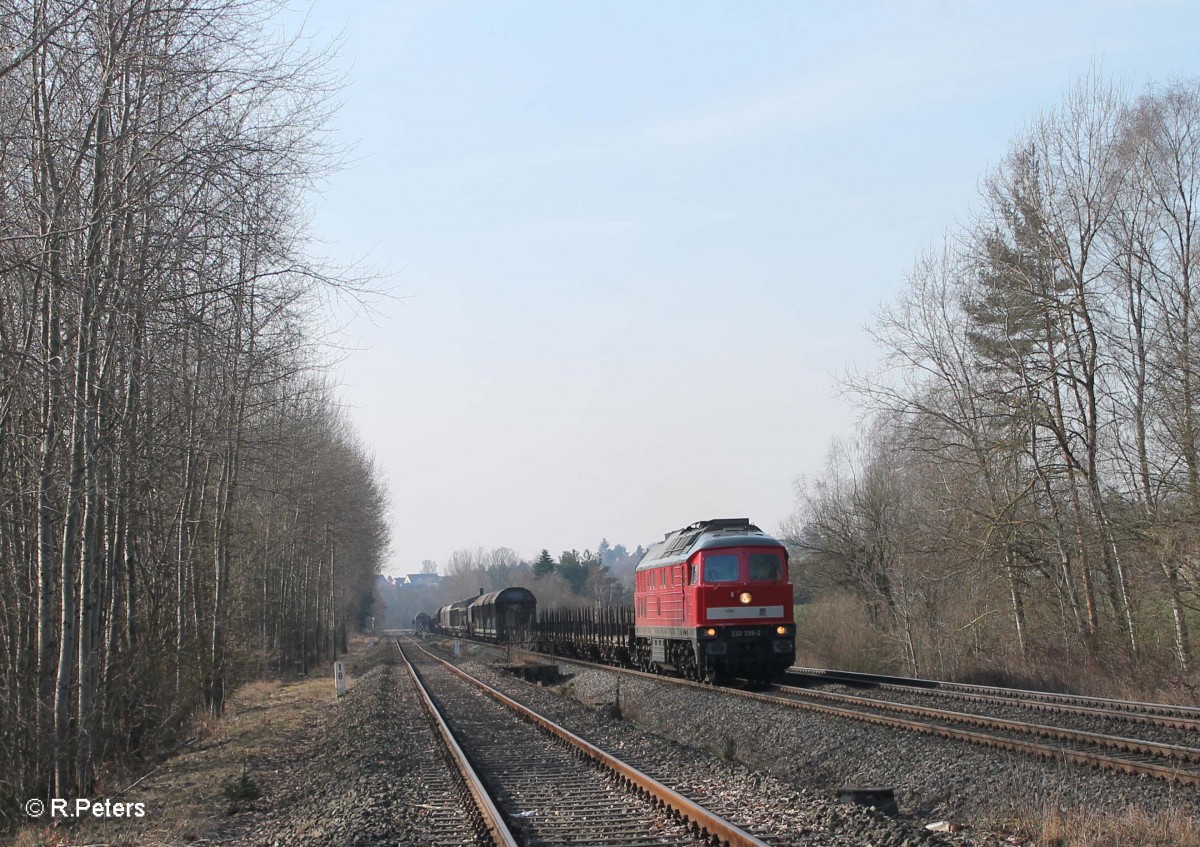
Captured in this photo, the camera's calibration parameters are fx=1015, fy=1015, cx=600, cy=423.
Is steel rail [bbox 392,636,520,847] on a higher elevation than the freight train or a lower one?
lower

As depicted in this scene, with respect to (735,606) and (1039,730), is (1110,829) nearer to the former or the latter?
(1039,730)

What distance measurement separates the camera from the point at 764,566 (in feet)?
69.2

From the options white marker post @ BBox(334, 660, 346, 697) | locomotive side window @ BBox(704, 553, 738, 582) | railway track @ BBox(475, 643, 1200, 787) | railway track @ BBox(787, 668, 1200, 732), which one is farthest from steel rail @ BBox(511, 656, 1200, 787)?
white marker post @ BBox(334, 660, 346, 697)

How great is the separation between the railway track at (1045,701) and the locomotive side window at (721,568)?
3087 mm

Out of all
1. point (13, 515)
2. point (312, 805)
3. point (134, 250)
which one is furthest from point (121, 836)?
point (134, 250)

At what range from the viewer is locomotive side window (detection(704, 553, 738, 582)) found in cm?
2080

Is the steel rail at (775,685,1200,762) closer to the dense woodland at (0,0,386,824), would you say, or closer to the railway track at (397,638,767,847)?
the railway track at (397,638,767,847)

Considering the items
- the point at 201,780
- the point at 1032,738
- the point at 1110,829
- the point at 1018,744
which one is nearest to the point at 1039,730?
the point at 1032,738

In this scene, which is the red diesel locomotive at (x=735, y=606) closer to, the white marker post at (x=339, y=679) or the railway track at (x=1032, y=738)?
the railway track at (x=1032, y=738)

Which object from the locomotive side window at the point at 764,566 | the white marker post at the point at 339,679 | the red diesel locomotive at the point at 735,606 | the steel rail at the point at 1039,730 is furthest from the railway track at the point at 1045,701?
the white marker post at the point at 339,679

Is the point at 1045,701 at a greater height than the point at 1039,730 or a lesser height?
lesser

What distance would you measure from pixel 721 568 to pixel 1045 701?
269 inches

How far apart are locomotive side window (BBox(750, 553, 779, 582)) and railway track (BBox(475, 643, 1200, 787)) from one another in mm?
3685

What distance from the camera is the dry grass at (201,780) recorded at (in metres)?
9.75
